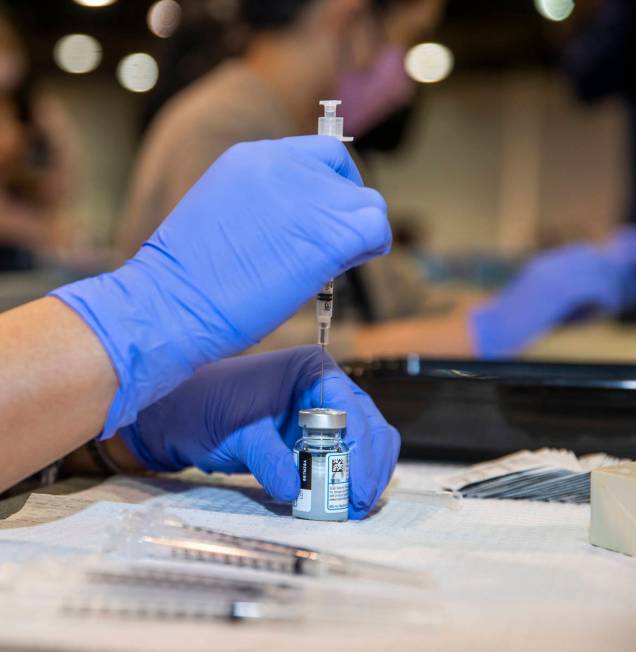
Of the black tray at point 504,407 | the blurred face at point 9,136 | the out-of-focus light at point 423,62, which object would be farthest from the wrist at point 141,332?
the blurred face at point 9,136

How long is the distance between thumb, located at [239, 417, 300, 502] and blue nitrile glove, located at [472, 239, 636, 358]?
39.1 inches

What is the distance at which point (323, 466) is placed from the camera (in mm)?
773

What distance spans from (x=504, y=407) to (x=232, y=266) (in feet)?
1.32

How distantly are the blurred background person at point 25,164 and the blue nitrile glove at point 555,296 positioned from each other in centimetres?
200

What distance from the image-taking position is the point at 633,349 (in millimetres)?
1999

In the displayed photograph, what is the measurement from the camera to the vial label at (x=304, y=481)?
0.78m

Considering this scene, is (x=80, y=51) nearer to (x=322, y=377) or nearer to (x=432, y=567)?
(x=322, y=377)

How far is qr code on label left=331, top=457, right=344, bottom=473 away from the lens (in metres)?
0.77

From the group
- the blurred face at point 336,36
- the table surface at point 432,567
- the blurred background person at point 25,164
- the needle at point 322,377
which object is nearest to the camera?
the table surface at point 432,567

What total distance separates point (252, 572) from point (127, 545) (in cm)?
10

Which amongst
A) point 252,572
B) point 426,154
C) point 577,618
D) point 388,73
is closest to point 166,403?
point 252,572

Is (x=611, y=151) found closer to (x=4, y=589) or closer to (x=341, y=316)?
(x=341, y=316)

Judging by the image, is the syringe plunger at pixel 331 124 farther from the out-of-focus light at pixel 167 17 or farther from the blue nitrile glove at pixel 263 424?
the out-of-focus light at pixel 167 17

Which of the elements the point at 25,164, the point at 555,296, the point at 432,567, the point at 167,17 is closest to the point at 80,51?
the point at 25,164
